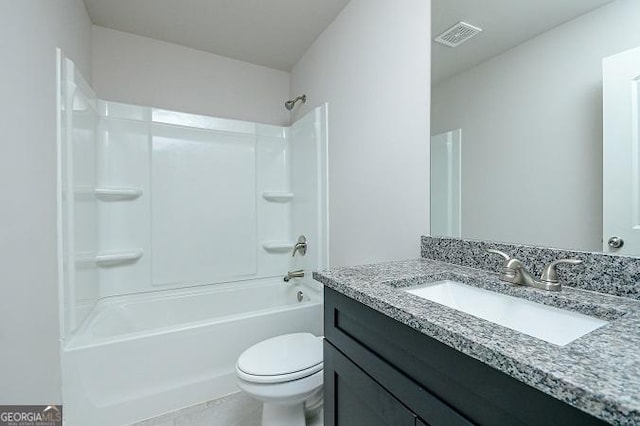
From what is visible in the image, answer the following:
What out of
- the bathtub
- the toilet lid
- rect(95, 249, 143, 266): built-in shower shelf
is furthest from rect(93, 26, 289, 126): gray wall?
the toilet lid

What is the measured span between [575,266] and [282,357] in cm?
119

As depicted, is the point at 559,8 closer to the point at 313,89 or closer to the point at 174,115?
the point at 313,89

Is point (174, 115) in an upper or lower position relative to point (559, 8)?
upper

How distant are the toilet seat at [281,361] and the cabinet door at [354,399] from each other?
30cm

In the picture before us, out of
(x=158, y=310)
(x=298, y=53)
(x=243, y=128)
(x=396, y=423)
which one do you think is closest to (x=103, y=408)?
(x=158, y=310)

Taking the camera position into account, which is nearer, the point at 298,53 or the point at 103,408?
the point at 103,408

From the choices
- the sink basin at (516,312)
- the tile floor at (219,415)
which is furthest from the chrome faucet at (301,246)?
the sink basin at (516,312)

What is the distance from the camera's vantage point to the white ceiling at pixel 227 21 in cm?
181

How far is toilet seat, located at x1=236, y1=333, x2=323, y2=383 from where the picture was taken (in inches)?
47.6

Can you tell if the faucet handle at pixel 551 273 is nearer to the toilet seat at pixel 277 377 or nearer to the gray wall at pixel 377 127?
the gray wall at pixel 377 127

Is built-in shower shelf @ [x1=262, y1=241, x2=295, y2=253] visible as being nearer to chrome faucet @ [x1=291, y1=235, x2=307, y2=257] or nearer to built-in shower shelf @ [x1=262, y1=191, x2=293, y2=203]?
chrome faucet @ [x1=291, y1=235, x2=307, y2=257]

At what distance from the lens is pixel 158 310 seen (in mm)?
2121

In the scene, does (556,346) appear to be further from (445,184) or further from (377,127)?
(377,127)

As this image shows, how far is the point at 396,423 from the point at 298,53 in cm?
259
